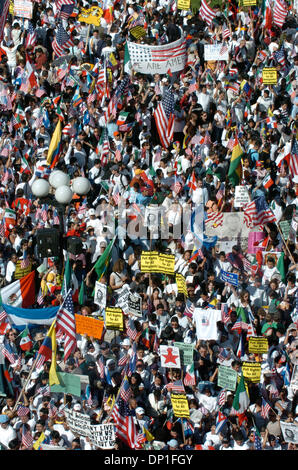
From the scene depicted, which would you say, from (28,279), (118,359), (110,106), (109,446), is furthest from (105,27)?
(109,446)

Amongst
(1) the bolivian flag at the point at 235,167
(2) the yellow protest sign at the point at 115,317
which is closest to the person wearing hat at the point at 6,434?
(2) the yellow protest sign at the point at 115,317

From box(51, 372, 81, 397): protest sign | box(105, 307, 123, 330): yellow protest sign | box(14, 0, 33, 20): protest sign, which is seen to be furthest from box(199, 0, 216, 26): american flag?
box(51, 372, 81, 397): protest sign

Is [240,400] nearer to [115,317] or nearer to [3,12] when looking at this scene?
[115,317]

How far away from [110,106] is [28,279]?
4.97 metres

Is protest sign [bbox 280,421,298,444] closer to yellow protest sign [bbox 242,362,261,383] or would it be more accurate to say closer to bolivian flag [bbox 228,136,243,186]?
yellow protest sign [bbox 242,362,261,383]

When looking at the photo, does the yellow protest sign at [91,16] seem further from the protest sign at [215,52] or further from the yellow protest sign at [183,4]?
the protest sign at [215,52]

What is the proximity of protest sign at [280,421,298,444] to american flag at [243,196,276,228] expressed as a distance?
4.38 m

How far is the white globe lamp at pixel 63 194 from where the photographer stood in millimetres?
21469

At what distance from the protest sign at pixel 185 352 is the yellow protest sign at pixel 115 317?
103cm

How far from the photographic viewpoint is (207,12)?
28219 millimetres

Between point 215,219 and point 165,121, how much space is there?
318 centimetres

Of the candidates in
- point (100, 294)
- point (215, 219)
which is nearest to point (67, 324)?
point (100, 294)

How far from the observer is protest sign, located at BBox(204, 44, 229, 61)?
27.2 metres

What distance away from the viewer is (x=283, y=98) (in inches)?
1030
